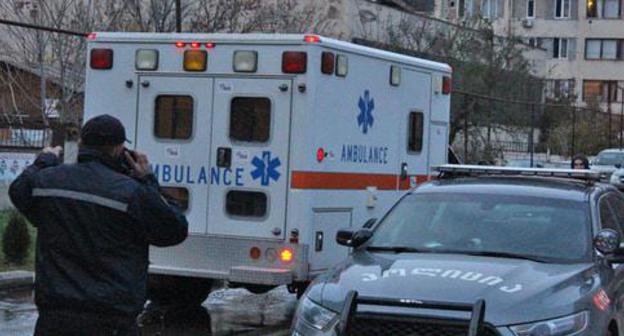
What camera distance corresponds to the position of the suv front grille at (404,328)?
20.2 ft

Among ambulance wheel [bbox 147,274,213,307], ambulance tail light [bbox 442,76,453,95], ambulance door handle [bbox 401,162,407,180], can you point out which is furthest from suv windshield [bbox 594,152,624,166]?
ambulance wheel [bbox 147,274,213,307]

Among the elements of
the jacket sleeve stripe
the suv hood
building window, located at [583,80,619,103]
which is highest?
building window, located at [583,80,619,103]

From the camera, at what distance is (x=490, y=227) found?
766cm

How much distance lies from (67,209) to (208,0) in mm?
20943

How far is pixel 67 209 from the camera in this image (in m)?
4.95

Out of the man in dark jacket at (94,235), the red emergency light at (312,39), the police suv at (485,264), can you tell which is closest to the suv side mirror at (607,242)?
the police suv at (485,264)

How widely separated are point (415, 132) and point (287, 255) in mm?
Answer: 2888

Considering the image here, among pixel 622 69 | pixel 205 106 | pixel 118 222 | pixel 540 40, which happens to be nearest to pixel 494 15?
pixel 540 40

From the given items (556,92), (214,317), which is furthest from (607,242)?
(556,92)

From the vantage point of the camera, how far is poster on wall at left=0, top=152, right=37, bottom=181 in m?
20.8

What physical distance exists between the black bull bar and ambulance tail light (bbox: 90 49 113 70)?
17.3ft

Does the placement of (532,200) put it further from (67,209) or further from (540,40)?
(540,40)

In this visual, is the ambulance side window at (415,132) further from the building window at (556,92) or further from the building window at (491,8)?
the building window at (491,8)

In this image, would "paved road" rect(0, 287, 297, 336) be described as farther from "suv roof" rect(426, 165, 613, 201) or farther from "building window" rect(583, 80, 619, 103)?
"building window" rect(583, 80, 619, 103)
